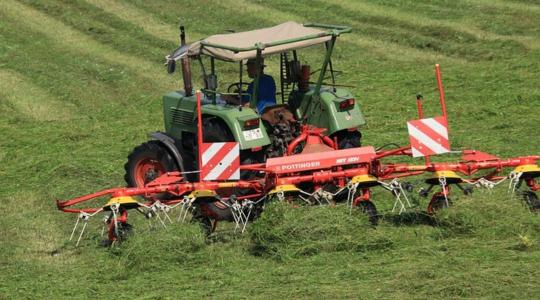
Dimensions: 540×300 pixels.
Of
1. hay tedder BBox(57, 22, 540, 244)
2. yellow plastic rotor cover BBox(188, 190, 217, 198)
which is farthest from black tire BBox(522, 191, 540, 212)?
yellow plastic rotor cover BBox(188, 190, 217, 198)

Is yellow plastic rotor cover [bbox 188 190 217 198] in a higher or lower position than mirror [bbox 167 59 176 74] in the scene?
lower

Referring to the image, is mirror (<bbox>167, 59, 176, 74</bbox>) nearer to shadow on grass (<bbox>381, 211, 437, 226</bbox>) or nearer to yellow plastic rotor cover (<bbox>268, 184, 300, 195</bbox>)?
yellow plastic rotor cover (<bbox>268, 184, 300, 195</bbox>)

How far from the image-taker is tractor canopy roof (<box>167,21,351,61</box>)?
11.6m

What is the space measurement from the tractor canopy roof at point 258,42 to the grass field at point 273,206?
204 cm

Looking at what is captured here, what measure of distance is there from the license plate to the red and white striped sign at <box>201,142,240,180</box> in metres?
0.68

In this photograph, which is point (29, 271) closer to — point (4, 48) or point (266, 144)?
point (266, 144)

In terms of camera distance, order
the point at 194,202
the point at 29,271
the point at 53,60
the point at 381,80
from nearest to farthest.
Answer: the point at 29,271
the point at 194,202
the point at 381,80
the point at 53,60

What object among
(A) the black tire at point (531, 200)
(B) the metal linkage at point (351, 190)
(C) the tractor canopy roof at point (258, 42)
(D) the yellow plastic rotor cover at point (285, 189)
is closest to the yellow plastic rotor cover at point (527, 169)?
(A) the black tire at point (531, 200)

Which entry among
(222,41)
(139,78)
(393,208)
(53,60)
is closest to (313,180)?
(393,208)

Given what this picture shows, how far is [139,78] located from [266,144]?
976cm

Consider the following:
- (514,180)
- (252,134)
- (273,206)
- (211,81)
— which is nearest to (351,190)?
(273,206)

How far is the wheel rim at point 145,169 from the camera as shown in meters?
13.0

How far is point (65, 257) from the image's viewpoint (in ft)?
35.4

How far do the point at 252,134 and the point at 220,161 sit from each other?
2.85 feet
